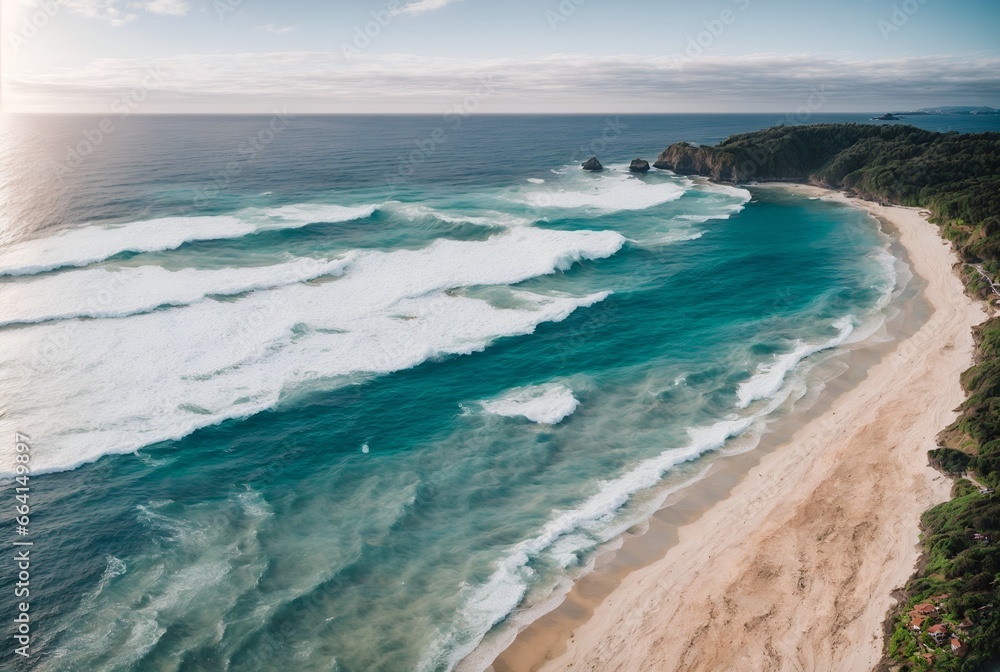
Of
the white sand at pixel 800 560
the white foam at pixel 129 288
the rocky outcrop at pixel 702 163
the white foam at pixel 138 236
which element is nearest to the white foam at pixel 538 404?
the white sand at pixel 800 560

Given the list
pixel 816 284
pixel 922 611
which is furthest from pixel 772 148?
pixel 922 611

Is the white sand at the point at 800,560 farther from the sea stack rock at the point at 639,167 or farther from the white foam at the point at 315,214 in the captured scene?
the sea stack rock at the point at 639,167

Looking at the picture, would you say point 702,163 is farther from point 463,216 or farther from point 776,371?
point 776,371

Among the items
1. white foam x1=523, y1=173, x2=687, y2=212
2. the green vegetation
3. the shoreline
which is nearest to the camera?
the green vegetation

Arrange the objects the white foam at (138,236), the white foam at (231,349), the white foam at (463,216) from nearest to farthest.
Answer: the white foam at (231,349) < the white foam at (138,236) < the white foam at (463,216)

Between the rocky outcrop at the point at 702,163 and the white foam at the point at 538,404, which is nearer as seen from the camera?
the white foam at the point at 538,404

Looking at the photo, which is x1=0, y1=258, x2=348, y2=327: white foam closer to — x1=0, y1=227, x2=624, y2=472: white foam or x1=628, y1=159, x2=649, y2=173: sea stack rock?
x1=0, y1=227, x2=624, y2=472: white foam

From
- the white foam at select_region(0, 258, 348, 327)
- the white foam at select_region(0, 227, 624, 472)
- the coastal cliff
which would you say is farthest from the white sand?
the white foam at select_region(0, 258, 348, 327)

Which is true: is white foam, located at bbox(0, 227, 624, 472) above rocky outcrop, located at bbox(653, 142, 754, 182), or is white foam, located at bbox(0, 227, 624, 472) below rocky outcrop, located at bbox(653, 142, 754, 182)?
below
